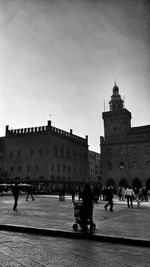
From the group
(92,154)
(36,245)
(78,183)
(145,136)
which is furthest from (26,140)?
(36,245)

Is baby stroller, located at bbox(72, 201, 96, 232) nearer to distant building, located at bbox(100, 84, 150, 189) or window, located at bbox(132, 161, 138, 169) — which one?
distant building, located at bbox(100, 84, 150, 189)

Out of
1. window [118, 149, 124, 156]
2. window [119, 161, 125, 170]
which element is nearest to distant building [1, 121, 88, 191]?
window [118, 149, 124, 156]

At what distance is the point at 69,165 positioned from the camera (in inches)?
2293

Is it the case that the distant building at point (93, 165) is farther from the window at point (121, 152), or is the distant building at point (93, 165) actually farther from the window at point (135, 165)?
the window at point (135, 165)

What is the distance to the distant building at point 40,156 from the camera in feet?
165

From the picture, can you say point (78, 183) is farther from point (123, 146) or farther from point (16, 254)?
point (16, 254)

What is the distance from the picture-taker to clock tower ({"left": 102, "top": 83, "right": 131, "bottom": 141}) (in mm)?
55938

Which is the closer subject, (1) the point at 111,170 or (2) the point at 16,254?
(2) the point at 16,254

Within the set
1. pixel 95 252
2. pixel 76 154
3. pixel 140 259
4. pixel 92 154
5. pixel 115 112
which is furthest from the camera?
pixel 92 154

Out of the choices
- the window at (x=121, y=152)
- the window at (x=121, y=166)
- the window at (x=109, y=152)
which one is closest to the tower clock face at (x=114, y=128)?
the window at (x=109, y=152)

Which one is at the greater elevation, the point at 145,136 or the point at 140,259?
the point at 145,136

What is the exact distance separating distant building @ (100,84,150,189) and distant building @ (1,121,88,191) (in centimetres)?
817

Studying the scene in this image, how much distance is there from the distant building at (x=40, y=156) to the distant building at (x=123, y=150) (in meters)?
8.17

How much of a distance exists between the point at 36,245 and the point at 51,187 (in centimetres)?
4371
